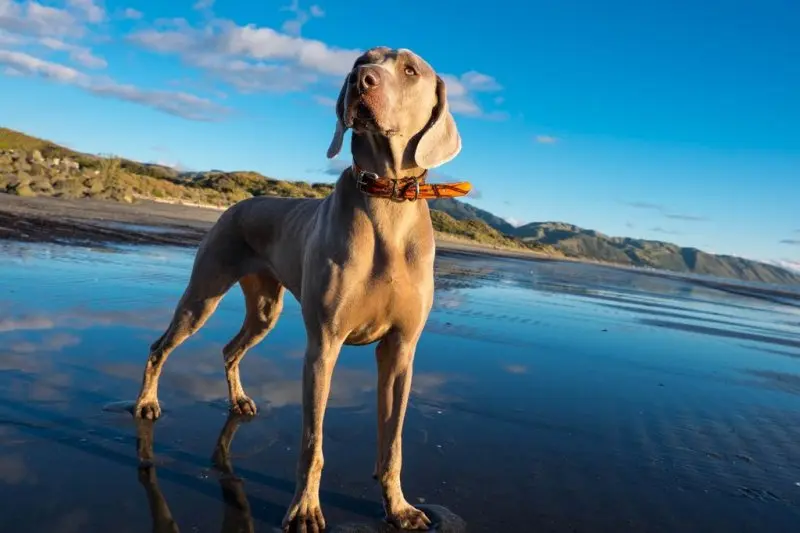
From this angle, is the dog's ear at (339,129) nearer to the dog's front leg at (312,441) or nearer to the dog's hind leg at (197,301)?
the dog's front leg at (312,441)

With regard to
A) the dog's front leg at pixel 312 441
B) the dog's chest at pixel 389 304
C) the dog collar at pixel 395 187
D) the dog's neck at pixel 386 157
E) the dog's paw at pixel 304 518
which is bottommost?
the dog's paw at pixel 304 518

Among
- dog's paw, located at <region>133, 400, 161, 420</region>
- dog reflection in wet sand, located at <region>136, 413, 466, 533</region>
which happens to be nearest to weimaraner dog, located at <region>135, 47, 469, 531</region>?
dog reflection in wet sand, located at <region>136, 413, 466, 533</region>

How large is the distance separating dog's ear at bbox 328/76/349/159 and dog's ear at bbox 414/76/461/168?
1.41 feet

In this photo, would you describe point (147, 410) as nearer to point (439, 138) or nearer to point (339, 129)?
point (339, 129)

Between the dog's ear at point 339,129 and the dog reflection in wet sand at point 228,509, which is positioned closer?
the dog reflection in wet sand at point 228,509

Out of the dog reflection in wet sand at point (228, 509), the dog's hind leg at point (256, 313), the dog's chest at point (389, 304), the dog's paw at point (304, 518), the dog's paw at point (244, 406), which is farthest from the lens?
the dog's hind leg at point (256, 313)

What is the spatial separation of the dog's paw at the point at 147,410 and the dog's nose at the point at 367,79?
8.33ft

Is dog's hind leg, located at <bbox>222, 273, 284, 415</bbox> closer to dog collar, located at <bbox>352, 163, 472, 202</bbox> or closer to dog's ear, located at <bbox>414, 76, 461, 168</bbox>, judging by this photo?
dog collar, located at <bbox>352, 163, 472, 202</bbox>

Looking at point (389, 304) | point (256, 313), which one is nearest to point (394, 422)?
point (389, 304)

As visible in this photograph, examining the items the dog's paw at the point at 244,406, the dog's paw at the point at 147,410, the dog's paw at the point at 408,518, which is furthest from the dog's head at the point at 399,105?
the dog's paw at the point at 147,410

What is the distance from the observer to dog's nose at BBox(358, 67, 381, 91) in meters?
2.91

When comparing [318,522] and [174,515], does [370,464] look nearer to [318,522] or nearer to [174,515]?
[318,522]

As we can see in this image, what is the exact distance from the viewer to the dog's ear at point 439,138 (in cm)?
318

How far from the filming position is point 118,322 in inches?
249
